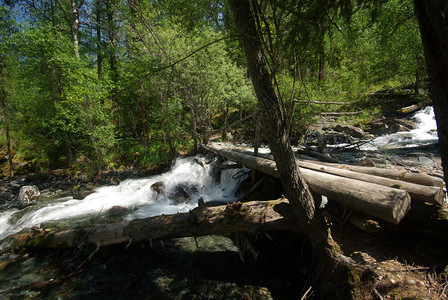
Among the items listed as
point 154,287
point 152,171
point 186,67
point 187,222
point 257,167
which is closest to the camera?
point 154,287

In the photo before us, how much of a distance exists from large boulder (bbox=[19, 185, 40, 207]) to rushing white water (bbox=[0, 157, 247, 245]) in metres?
0.60

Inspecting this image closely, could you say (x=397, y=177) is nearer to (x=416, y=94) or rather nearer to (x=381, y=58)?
(x=381, y=58)

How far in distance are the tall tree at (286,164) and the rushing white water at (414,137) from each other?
32.3 ft

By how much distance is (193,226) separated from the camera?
3795mm

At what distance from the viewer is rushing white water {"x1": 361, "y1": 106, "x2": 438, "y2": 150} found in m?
10.2

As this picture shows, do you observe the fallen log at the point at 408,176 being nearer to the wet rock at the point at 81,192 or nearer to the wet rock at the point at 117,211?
the wet rock at the point at 117,211

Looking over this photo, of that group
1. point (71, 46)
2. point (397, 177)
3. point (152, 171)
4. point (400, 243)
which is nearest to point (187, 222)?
point (400, 243)

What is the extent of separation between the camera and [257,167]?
5.70 m

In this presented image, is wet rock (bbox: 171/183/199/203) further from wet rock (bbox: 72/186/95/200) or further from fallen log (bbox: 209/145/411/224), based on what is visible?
fallen log (bbox: 209/145/411/224)

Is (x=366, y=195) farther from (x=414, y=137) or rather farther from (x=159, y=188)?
(x=414, y=137)

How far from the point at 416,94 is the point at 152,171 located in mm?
20218

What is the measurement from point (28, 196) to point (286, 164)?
38.1 feet

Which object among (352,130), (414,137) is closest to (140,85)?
(352,130)

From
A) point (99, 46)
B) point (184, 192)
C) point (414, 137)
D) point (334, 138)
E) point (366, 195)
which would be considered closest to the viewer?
point (366, 195)
